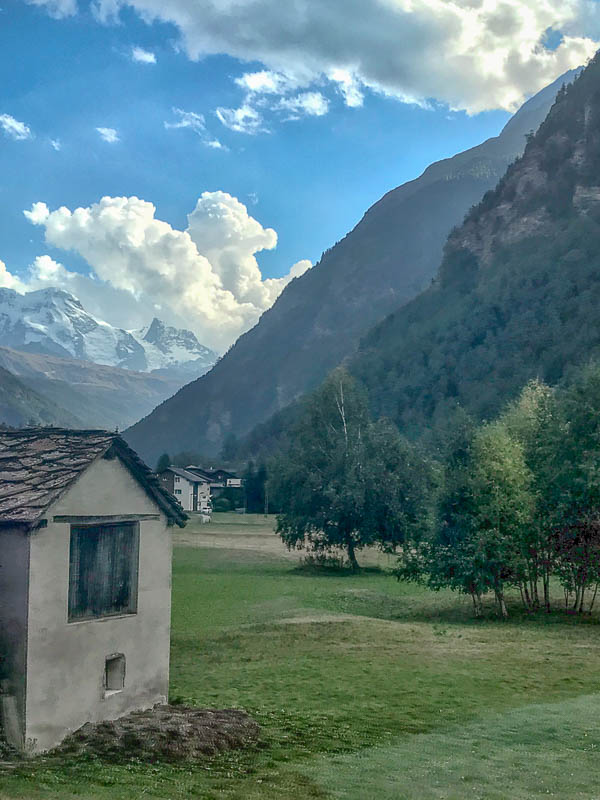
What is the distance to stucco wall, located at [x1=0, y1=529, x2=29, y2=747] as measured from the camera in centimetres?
1698

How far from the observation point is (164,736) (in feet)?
56.3

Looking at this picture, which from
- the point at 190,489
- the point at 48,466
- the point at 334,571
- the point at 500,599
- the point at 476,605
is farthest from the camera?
the point at 190,489

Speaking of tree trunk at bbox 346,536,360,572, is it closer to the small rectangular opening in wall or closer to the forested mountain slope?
the small rectangular opening in wall

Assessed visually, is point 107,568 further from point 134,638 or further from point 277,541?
point 277,541

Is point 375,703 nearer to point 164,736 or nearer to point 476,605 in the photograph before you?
point 164,736

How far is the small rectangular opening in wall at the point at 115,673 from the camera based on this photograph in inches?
756

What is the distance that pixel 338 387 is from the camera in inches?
3086

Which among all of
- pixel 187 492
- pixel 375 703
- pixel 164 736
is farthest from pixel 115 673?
pixel 187 492

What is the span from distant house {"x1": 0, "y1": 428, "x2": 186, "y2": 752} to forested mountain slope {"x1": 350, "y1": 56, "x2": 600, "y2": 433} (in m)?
108

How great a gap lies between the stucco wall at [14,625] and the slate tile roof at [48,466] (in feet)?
1.84

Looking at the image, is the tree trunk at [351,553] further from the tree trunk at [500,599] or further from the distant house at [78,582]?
the distant house at [78,582]

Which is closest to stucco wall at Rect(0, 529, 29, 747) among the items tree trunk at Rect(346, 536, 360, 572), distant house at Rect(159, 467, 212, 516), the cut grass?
the cut grass

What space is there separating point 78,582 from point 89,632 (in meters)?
1.11

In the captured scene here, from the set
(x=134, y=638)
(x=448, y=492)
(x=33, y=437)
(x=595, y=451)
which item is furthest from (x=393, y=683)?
(x=595, y=451)
